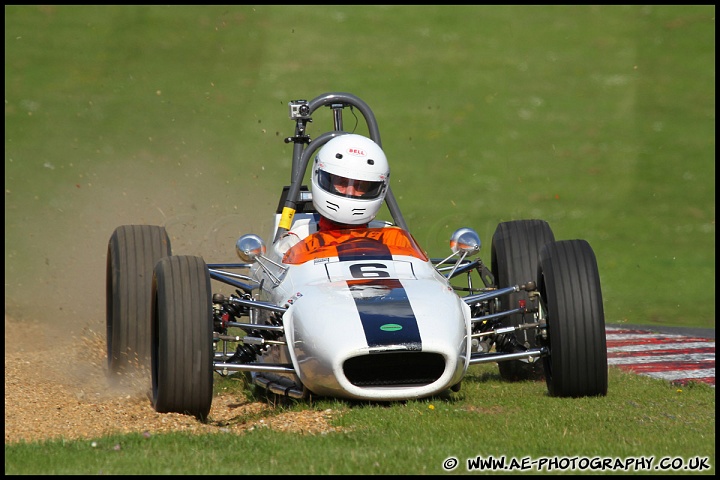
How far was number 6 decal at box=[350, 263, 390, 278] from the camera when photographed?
854cm

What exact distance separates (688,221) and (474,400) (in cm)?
1046

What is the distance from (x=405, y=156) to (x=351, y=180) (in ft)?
37.7

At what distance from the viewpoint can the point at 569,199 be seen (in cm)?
1866

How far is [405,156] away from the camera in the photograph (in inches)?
811

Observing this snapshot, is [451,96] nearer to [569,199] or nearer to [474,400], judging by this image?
[569,199]

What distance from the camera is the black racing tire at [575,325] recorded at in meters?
8.20

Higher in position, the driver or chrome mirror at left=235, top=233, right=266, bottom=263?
the driver

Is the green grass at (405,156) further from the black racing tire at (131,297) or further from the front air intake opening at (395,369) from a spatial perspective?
the black racing tire at (131,297)

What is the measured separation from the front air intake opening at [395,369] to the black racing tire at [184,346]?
3.21ft

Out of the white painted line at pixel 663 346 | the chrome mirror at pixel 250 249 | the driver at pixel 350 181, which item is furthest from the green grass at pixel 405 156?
the chrome mirror at pixel 250 249

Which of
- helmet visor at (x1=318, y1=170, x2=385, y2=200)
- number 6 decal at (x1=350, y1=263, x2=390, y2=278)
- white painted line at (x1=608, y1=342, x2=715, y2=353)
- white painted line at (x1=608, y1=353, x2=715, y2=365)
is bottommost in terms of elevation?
white painted line at (x1=608, y1=353, x2=715, y2=365)

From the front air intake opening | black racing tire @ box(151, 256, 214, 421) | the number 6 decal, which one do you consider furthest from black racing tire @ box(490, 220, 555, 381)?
black racing tire @ box(151, 256, 214, 421)

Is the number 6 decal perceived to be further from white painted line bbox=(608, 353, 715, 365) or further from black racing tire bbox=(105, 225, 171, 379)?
white painted line bbox=(608, 353, 715, 365)

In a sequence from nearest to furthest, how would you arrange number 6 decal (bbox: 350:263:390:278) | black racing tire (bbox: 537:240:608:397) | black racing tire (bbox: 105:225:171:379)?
1. black racing tire (bbox: 537:240:608:397)
2. number 6 decal (bbox: 350:263:390:278)
3. black racing tire (bbox: 105:225:171:379)
